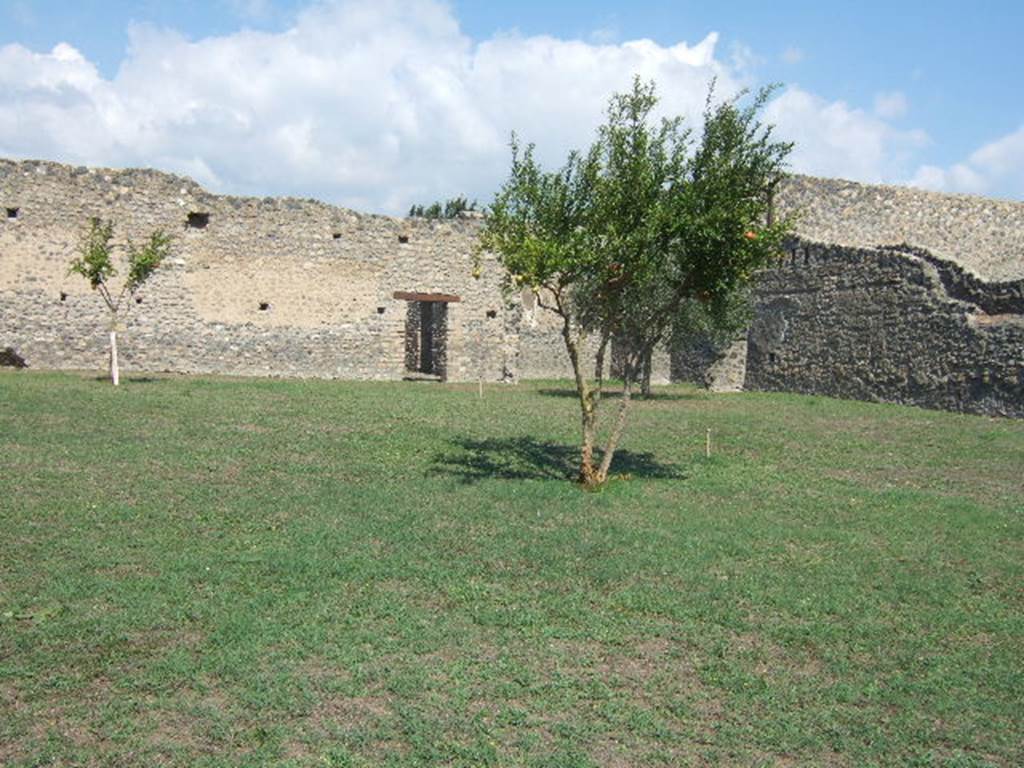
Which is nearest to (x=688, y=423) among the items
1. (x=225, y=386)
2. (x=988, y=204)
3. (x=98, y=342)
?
(x=225, y=386)

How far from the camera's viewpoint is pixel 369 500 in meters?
9.61

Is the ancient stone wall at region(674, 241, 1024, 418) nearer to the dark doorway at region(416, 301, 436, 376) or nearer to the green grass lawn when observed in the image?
the green grass lawn

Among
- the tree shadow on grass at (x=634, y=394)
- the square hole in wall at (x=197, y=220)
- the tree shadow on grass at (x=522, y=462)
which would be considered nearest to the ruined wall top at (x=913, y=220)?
the tree shadow on grass at (x=634, y=394)

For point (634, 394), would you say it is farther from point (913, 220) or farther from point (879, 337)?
point (913, 220)

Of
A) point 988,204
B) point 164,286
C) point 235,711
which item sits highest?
point 988,204

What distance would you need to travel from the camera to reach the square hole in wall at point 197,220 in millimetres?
21375

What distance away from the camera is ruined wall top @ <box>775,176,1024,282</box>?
1077 inches

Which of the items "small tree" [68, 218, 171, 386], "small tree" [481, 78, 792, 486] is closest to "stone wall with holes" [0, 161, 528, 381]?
"small tree" [68, 218, 171, 386]

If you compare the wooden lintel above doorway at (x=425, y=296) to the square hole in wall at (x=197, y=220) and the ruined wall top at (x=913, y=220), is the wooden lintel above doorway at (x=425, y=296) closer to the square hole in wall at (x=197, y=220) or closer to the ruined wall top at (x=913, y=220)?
the square hole in wall at (x=197, y=220)

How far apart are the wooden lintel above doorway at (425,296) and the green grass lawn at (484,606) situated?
11256 millimetres

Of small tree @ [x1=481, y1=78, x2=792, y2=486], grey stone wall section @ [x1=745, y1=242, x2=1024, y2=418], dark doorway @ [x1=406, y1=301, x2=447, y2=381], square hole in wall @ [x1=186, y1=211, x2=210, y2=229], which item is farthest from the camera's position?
dark doorway @ [x1=406, y1=301, x2=447, y2=381]

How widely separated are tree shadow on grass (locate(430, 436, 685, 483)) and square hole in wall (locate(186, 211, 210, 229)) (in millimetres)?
11175

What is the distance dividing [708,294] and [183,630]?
23.2ft

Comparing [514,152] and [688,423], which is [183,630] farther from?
[688,423]
